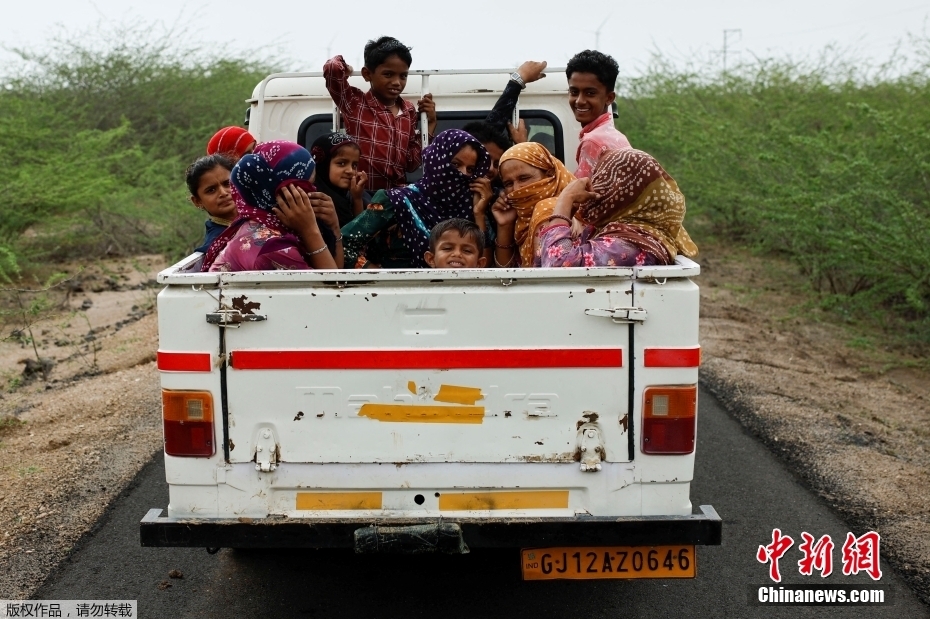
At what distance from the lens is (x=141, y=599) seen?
3.79 metres

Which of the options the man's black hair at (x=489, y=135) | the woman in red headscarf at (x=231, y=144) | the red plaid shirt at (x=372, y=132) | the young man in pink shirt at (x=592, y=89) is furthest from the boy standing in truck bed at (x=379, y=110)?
the young man in pink shirt at (x=592, y=89)

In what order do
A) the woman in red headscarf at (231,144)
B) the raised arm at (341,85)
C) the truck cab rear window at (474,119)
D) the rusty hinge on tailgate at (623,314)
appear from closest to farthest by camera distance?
the rusty hinge on tailgate at (623,314), the woman in red headscarf at (231,144), the raised arm at (341,85), the truck cab rear window at (474,119)

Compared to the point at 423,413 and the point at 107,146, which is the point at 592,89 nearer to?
the point at 423,413

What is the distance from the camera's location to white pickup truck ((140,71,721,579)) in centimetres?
312

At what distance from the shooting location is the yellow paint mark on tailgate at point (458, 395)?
318 cm

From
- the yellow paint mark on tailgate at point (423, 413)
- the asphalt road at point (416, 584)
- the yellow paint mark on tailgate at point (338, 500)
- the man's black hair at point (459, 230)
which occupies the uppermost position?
the man's black hair at point (459, 230)

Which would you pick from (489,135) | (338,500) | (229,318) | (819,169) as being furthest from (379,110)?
(819,169)

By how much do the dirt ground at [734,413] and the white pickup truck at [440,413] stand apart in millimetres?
1241

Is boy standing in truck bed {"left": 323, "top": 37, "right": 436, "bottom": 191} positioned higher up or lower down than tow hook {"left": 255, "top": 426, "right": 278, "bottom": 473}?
higher up

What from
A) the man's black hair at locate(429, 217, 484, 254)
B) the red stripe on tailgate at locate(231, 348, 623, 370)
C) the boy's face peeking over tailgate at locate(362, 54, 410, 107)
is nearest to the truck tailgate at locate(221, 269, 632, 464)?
the red stripe on tailgate at locate(231, 348, 623, 370)

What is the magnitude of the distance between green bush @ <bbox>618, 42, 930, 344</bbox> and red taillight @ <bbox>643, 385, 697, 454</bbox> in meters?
4.81

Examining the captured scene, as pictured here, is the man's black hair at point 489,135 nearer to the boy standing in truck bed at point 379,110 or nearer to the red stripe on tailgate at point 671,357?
the boy standing in truck bed at point 379,110

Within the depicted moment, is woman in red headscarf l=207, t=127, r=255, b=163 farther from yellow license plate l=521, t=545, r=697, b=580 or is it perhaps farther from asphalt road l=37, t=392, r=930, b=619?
yellow license plate l=521, t=545, r=697, b=580

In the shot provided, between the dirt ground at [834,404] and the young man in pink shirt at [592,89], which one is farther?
the dirt ground at [834,404]
